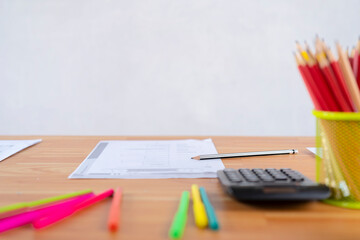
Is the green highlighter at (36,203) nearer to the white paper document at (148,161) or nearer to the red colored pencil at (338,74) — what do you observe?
the white paper document at (148,161)

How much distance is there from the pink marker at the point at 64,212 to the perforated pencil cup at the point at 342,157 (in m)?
0.28

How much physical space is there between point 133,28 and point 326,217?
2256 millimetres

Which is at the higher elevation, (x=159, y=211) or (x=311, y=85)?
(x=311, y=85)

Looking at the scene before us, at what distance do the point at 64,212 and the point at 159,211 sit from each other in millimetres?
107

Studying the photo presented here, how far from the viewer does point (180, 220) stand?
1.15 ft

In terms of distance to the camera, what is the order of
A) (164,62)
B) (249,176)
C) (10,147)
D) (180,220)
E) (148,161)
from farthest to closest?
1. (164,62)
2. (10,147)
3. (148,161)
4. (249,176)
5. (180,220)

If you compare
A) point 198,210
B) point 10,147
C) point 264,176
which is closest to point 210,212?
point 198,210

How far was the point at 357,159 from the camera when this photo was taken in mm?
404

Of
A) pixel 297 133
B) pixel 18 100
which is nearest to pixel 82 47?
pixel 18 100

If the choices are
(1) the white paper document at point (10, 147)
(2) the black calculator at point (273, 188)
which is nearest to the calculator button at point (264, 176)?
(2) the black calculator at point (273, 188)

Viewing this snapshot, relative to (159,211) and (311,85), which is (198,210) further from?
(311,85)

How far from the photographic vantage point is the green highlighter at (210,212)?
34 centimetres

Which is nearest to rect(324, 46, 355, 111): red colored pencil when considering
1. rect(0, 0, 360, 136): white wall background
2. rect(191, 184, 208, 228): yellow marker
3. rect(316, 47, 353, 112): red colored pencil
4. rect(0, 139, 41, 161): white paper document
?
rect(316, 47, 353, 112): red colored pencil

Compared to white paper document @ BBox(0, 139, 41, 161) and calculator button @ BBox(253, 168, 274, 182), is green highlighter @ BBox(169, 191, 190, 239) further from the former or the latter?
white paper document @ BBox(0, 139, 41, 161)
